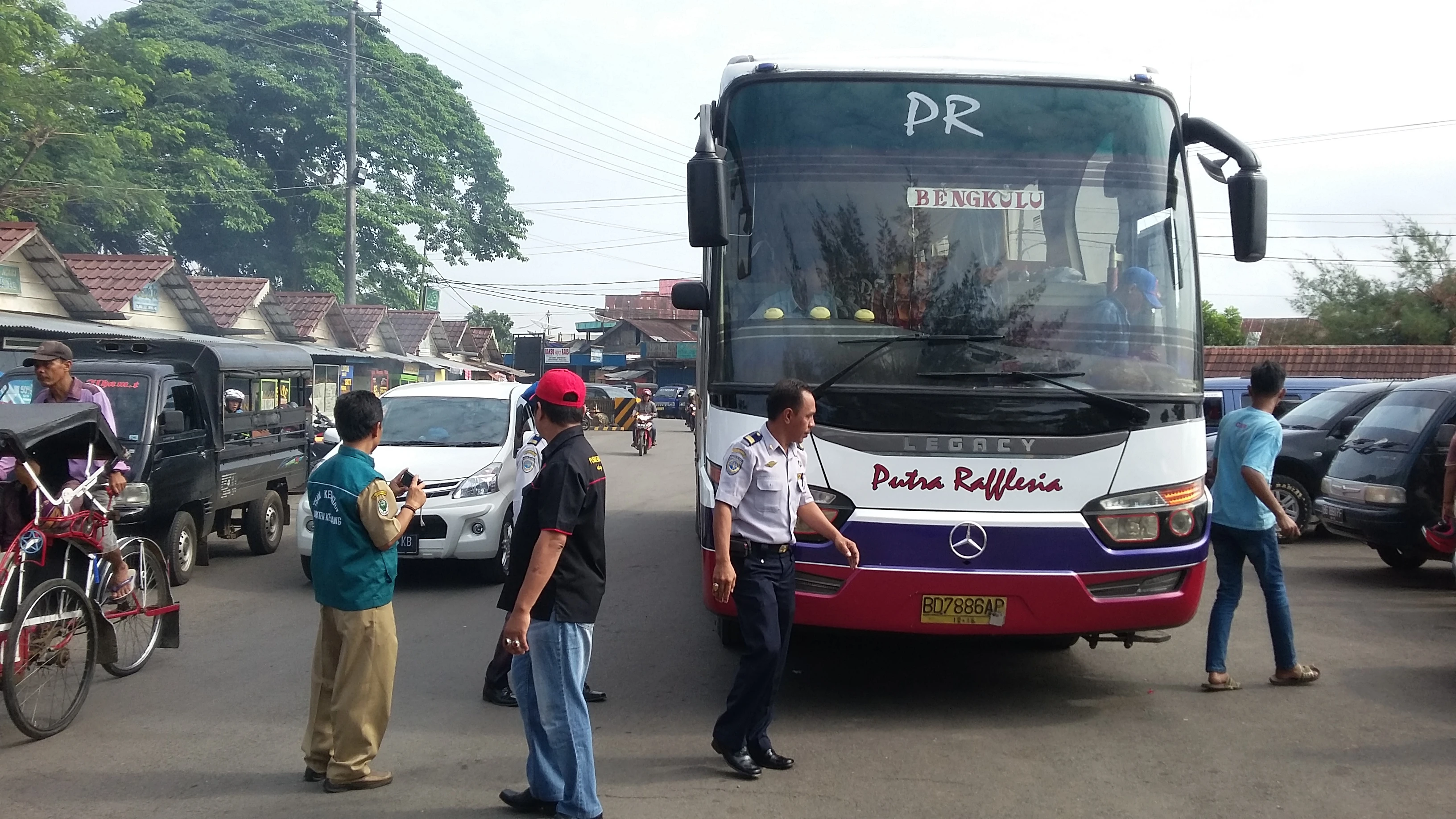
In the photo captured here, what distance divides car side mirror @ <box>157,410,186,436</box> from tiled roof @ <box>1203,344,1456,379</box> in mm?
20862

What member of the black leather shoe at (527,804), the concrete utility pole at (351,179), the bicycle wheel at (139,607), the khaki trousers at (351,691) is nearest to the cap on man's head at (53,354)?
the bicycle wheel at (139,607)

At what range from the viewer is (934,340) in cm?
583

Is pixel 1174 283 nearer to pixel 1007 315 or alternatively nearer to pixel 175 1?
pixel 1007 315

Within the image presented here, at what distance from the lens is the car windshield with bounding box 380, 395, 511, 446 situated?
35.1 feet

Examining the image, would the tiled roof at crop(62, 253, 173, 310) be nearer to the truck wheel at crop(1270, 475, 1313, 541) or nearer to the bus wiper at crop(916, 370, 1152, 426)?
the truck wheel at crop(1270, 475, 1313, 541)

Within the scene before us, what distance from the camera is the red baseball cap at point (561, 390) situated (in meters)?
4.50

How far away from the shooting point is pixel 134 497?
884cm

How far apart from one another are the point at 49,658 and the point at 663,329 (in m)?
68.3

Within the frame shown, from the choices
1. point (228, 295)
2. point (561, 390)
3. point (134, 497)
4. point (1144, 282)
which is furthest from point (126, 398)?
point (228, 295)

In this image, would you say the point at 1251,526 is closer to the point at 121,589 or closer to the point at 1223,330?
the point at 121,589

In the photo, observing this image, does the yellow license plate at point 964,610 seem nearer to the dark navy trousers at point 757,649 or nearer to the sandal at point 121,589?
the dark navy trousers at point 757,649

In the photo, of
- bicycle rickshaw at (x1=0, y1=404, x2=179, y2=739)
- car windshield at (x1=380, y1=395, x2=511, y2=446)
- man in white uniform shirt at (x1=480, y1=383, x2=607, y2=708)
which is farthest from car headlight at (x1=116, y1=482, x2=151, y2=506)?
man in white uniform shirt at (x1=480, y1=383, x2=607, y2=708)

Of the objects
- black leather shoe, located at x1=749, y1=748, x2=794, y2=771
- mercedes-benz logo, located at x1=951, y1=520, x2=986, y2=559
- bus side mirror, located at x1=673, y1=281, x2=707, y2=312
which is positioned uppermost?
bus side mirror, located at x1=673, y1=281, x2=707, y2=312

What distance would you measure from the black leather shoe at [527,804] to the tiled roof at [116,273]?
23.0 m
